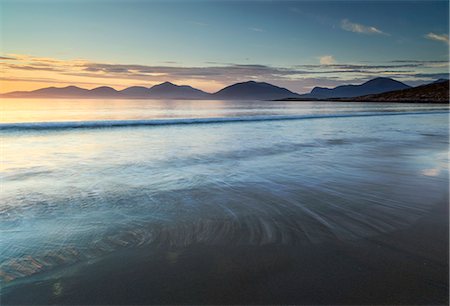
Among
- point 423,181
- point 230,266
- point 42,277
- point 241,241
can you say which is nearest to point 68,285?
point 42,277

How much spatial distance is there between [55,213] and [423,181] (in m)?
6.79

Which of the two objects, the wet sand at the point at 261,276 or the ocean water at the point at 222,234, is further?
the ocean water at the point at 222,234

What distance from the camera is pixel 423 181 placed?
5.88 m

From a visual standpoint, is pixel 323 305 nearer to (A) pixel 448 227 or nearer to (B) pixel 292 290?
(B) pixel 292 290

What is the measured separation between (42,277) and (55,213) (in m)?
1.78

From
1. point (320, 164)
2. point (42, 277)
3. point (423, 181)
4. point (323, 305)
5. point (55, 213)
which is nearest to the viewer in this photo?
point (323, 305)

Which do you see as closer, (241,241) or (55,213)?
(241,241)

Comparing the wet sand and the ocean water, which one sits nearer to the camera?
the wet sand

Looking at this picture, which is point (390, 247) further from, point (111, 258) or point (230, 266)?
point (111, 258)

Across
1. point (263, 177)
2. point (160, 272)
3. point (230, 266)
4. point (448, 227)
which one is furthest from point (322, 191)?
point (160, 272)

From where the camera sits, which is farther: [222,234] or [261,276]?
[222,234]

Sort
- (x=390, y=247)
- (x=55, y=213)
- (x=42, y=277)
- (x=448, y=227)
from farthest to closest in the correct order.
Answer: (x=55, y=213), (x=448, y=227), (x=390, y=247), (x=42, y=277)

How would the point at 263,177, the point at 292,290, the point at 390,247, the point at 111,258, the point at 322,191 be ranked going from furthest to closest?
the point at 263,177 < the point at 322,191 < the point at 390,247 < the point at 111,258 < the point at 292,290

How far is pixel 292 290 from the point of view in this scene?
7.75 ft
